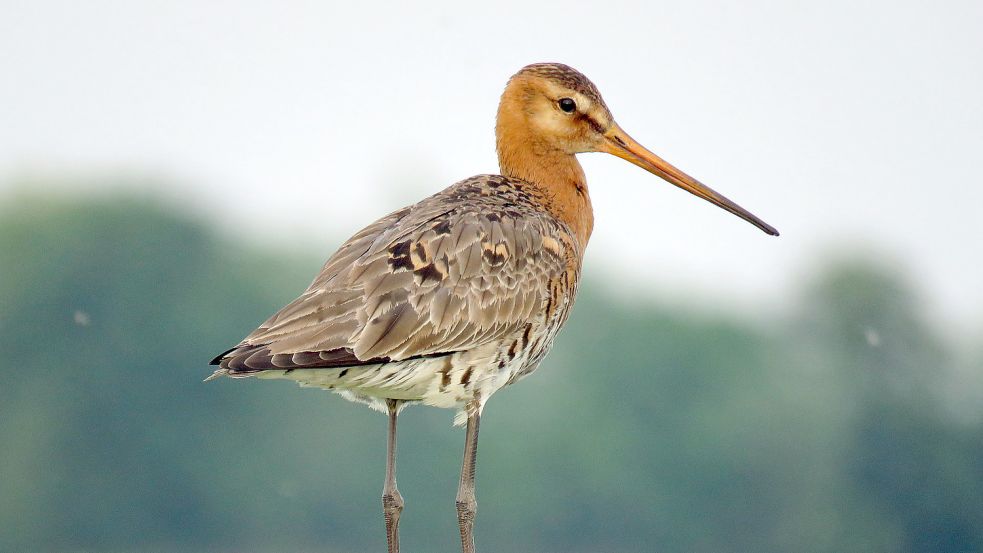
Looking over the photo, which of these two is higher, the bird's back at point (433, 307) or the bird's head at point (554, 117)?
the bird's head at point (554, 117)

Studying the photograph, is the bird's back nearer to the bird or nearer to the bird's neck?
the bird

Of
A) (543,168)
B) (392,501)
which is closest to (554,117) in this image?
(543,168)

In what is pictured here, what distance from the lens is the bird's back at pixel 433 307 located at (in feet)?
36.1

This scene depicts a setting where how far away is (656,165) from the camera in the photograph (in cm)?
1349

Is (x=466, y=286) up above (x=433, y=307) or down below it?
above

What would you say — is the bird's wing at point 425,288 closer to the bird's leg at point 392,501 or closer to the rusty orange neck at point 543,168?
the rusty orange neck at point 543,168

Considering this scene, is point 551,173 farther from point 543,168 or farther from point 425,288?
point 425,288

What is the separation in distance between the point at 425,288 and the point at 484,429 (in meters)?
67.7

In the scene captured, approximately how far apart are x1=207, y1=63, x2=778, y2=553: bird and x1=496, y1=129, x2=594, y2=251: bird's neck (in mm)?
11

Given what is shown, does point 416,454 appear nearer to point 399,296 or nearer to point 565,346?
point 565,346

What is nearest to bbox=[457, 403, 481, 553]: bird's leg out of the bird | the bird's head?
the bird

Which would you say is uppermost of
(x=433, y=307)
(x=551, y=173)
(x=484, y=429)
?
(x=551, y=173)

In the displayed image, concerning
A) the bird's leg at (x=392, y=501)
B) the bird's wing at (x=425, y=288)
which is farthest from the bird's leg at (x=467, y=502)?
the bird's wing at (x=425, y=288)

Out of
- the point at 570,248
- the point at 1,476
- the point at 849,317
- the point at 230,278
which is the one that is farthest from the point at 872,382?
the point at 570,248
